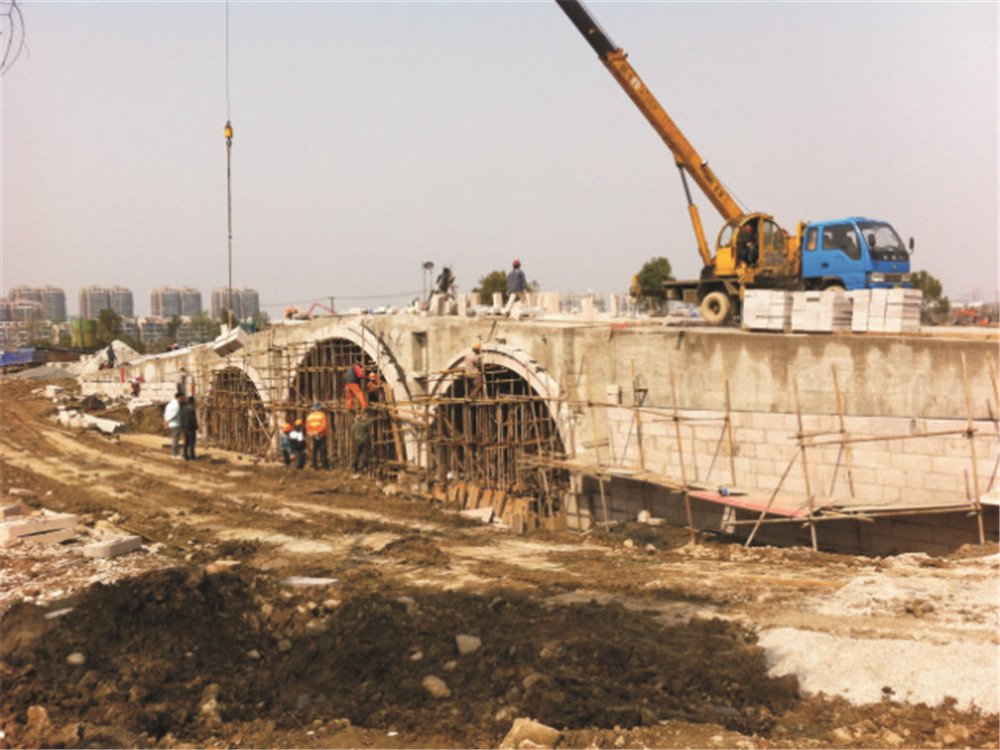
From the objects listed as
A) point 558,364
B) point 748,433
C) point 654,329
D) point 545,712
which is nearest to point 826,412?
point 748,433

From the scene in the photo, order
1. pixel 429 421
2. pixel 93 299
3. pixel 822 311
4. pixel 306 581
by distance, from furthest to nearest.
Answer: pixel 93 299 < pixel 429 421 < pixel 822 311 < pixel 306 581

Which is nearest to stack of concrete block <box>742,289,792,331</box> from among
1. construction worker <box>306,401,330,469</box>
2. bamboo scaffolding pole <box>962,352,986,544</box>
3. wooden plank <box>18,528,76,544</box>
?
bamboo scaffolding pole <box>962,352,986,544</box>

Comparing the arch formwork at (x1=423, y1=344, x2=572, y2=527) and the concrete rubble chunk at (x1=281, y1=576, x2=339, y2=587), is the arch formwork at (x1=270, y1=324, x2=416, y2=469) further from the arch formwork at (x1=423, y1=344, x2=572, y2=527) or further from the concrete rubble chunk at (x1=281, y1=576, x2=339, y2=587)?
the concrete rubble chunk at (x1=281, y1=576, x2=339, y2=587)

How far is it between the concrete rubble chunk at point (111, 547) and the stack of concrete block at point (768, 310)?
10130 mm

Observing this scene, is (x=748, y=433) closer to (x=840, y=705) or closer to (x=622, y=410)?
(x=622, y=410)

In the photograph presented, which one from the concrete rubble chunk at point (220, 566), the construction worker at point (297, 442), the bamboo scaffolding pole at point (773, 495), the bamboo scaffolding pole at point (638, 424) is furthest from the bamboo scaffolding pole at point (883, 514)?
the construction worker at point (297, 442)

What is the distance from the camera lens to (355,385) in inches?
806

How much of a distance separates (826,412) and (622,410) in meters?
3.83

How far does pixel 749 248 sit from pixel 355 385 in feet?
32.7

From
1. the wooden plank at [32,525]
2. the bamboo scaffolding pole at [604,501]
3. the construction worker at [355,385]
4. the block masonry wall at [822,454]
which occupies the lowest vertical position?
the bamboo scaffolding pole at [604,501]

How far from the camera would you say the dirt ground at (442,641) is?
6.53m

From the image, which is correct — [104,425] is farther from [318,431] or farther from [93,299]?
[93,299]

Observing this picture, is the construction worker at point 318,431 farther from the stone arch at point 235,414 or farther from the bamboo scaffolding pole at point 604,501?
the bamboo scaffolding pole at point 604,501

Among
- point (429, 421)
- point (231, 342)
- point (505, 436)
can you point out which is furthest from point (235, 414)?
point (505, 436)
